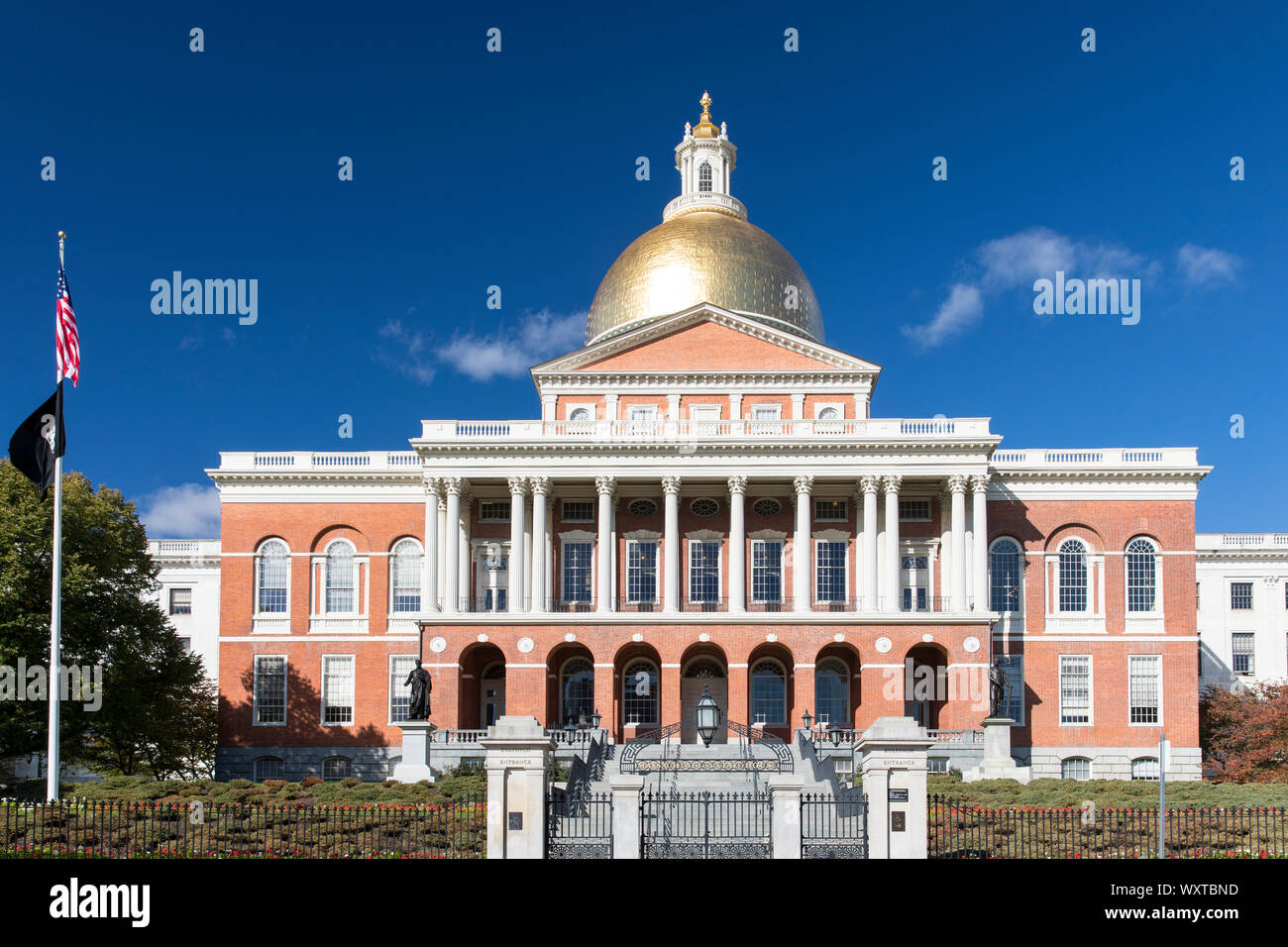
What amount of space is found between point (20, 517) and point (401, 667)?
682 inches

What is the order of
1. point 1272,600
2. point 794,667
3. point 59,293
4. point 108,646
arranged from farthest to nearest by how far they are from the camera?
point 1272,600, point 794,667, point 108,646, point 59,293

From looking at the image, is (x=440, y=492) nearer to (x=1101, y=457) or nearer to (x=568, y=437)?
(x=568, y=437)

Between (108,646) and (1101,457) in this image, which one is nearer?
(108,646)

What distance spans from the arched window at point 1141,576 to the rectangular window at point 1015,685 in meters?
5.12

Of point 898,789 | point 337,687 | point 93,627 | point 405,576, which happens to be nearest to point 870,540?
point 405,576

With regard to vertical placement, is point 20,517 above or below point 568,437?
below

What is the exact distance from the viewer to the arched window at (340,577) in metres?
54.4

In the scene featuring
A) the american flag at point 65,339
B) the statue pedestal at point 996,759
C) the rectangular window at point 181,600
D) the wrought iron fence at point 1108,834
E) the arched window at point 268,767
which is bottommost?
the arched window at point 268,767

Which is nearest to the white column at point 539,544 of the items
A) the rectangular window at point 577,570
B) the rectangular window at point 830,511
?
the rectangular window at point 577,570

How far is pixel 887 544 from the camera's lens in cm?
4984

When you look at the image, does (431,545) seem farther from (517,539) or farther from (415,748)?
(415,748)

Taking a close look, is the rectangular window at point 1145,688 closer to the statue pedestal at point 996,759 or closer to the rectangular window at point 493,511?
the statue pedestal at point 996,759

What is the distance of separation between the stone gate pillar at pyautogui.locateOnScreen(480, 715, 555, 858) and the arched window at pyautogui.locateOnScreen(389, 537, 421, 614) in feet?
110
